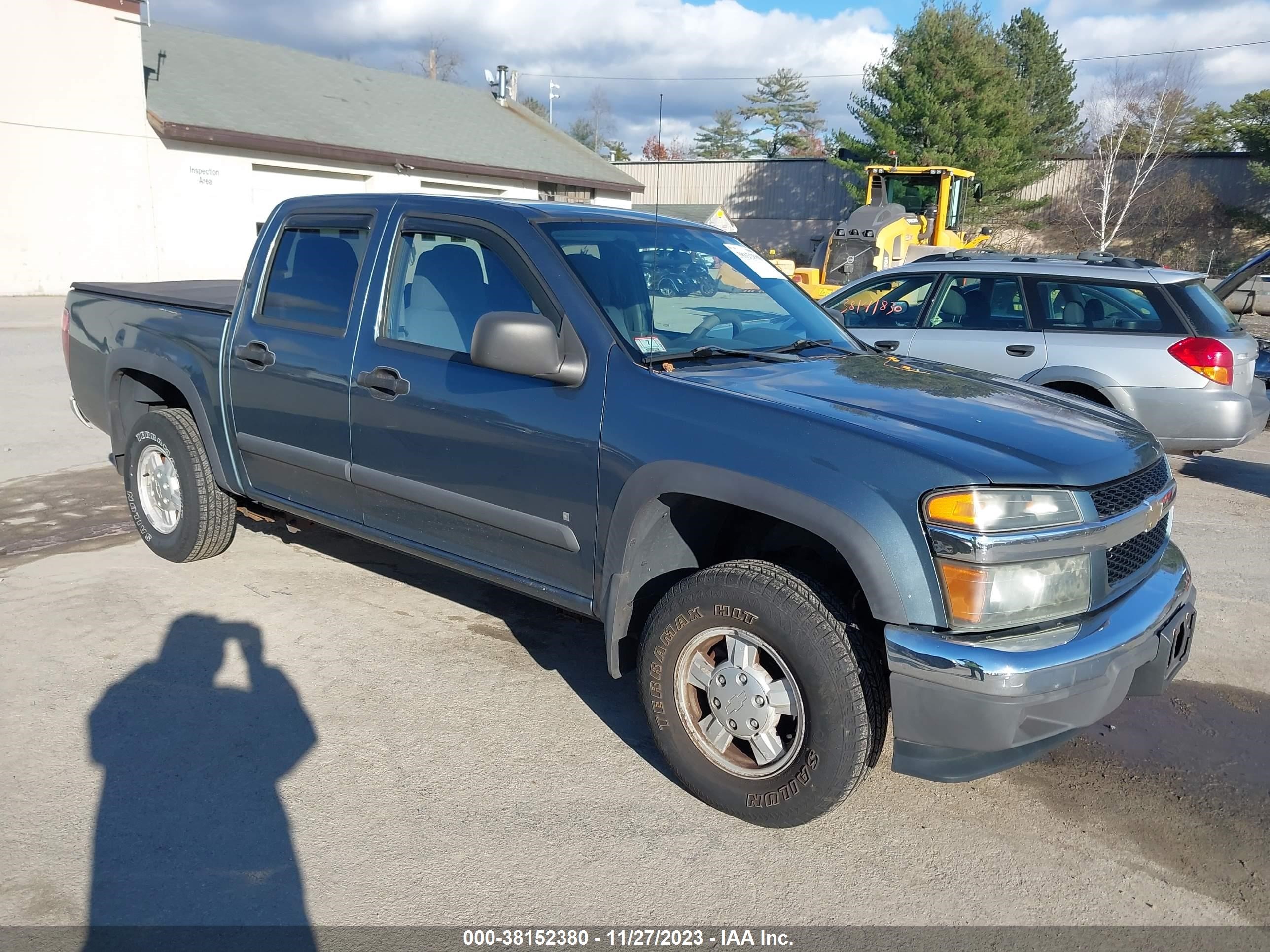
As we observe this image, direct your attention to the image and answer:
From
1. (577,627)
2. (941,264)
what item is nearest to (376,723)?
(577,627)

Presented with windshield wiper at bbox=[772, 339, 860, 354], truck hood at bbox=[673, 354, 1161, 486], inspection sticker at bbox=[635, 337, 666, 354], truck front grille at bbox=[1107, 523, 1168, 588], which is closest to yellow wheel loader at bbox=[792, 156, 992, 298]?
windshield wiper at bbox=[772, 339, 860, 354]

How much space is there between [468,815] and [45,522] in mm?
4292

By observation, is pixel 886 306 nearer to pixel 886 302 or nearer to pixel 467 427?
pixel 886 302

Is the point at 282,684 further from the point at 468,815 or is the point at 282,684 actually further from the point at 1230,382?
the point at 1230,382

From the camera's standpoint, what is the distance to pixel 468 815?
330cm

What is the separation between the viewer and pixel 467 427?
149 inches

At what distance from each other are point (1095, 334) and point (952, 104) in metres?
32.3

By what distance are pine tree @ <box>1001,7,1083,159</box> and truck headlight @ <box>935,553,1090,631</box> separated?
159 ft

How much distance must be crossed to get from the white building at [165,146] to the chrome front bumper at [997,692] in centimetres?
1786

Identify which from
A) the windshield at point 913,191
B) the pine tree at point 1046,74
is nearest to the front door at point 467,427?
the windshield at point 913,191

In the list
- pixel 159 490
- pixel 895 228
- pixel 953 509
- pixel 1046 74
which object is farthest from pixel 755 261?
pixel 1046 74

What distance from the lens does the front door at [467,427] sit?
3.55 m

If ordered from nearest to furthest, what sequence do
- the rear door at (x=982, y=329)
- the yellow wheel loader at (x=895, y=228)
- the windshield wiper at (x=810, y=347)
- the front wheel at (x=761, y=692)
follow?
the front wheel at (x=761, y=692) < the windshield wiper at (x=810, y=347) < the rear door at (x=982, y=329) < the yellow wheel loader at (x=895, y=228)

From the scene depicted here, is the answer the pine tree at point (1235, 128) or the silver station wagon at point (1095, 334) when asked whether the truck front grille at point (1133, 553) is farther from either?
the pine tree at point (1235, 128)
